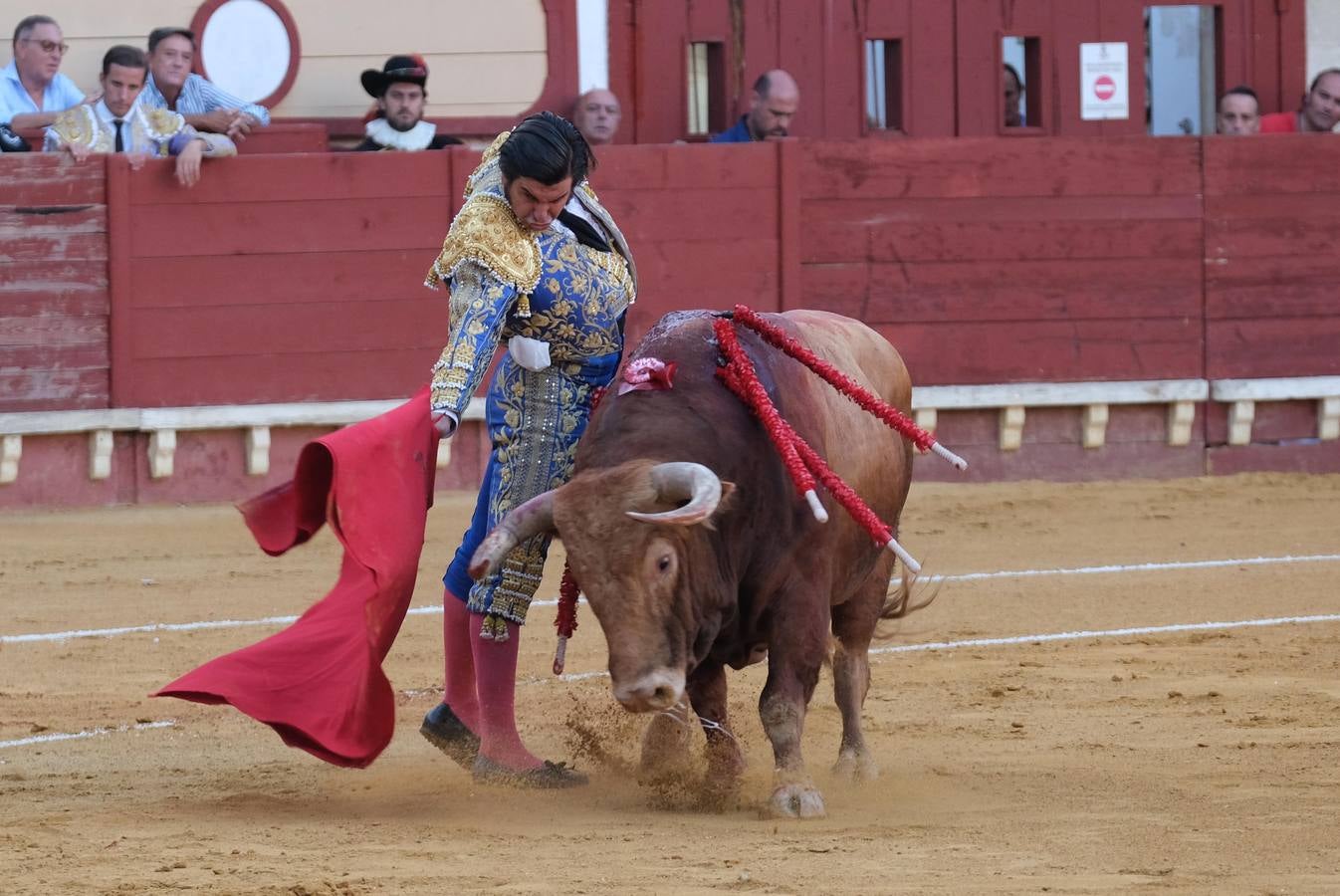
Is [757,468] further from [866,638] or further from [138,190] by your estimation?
[138,190]

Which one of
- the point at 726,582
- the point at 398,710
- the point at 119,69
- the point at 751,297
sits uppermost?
the point at 119,69

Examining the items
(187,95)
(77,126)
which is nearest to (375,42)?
(187,95)

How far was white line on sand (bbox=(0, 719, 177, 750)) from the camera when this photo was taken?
13.8ft

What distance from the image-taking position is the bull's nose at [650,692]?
3.22 meters

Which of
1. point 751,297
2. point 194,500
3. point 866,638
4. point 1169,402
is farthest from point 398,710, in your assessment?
point 1169,402

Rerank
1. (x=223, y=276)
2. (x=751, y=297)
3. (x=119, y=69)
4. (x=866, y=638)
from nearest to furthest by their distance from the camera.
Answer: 1. (x=866, y=638)
2. (x=119, y=69)
3. (x=223, y=276)
4. (x=751, y=297)

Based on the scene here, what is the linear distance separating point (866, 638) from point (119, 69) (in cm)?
407

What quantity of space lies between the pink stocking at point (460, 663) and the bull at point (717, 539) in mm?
438

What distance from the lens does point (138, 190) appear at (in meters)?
7.57

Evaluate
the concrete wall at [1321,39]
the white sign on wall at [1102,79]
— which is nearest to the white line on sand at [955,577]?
the white sign on wall at [1102,79]

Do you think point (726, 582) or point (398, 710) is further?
point (398, 710)

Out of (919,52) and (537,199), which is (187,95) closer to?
(919,52)

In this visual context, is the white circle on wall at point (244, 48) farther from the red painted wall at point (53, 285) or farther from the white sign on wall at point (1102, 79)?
the white sign on wall at point (1102, 79)

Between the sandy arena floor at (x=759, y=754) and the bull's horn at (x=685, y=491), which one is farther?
the bull's horn at (x=685, y=491)
